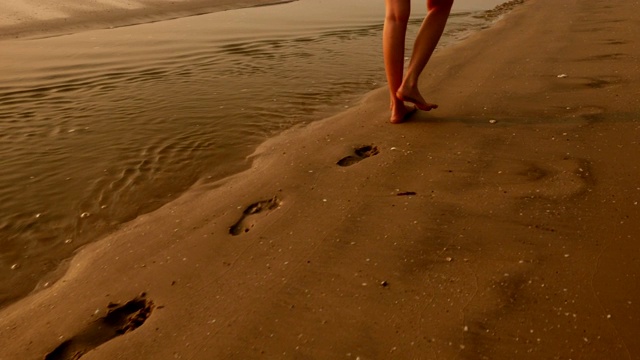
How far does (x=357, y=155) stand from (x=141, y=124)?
4.56ft

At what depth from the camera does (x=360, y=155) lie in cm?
254

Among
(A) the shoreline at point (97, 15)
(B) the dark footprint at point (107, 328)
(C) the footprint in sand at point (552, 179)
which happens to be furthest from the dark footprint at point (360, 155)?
(A) the shoreline at point (97, 15)

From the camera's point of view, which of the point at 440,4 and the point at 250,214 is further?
the point at 440,4

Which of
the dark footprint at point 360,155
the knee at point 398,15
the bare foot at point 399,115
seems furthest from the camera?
the bare foot at point 399,115

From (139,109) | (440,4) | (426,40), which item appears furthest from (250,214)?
(139,109)

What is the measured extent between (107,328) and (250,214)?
0.68 meters

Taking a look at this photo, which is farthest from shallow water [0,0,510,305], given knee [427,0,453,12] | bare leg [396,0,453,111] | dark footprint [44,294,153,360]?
knee [427,0,453,12]

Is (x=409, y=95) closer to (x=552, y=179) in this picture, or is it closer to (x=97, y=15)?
(x=552, y=179)

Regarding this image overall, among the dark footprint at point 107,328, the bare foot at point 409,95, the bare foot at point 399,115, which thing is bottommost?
the dark footprint at point 107,328

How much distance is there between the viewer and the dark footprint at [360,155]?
246 cm

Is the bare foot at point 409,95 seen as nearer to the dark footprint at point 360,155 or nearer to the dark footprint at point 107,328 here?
the dark footprint at point 360,155

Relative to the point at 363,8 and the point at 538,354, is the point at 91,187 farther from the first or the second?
the point at 363,8

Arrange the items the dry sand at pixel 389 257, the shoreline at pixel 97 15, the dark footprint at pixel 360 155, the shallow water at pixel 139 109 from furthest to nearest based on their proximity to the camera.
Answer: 1. the shoreline at pixel 97 15
2. the dark footprint at pixel 360 155
3. the shallow water at pixel 139 109
4. the dry sand at pixel 389 257

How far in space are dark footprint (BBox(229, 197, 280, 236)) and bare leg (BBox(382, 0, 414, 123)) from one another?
101 cm
